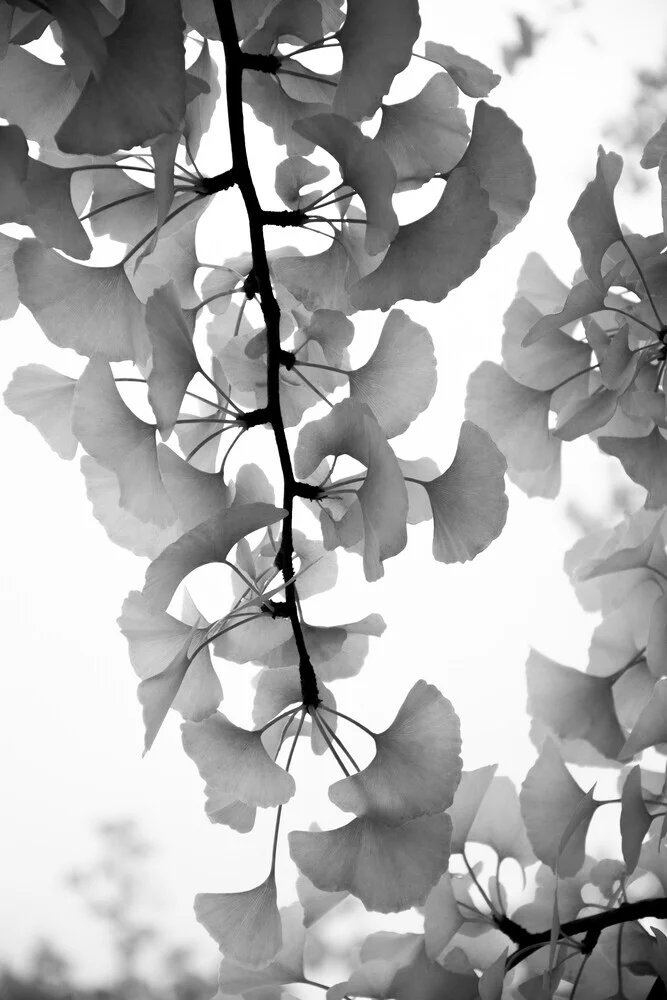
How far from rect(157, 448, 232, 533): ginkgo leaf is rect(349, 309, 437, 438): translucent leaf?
0.24 ft

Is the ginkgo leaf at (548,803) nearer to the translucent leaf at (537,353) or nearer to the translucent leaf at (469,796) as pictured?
the translucent leaf at (469,796)

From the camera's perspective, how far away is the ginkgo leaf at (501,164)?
333 millimetres

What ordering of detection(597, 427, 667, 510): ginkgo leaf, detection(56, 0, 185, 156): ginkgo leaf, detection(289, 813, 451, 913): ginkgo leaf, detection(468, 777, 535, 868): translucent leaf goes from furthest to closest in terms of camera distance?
detection(468, 777, 535, 868): translucent leaf < detection(597, 427, 667, 510): ginkgo leaf < detection(289, 813, 451, 913): ginkgo leaf < detection(56, 0, 185, 156): ginkgo leaf

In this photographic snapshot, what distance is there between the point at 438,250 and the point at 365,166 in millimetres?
46

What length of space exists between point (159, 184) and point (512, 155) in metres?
0.14

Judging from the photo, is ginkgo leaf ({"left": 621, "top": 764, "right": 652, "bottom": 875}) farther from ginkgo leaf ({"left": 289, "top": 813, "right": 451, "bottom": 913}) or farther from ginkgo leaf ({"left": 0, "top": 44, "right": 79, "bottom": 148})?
ginkgo leaf ({"left": 0, "top": 44, "right": 79, "bottom": 148})

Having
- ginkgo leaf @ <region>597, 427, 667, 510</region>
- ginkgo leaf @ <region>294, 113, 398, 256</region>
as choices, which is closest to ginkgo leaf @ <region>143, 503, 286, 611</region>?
ginkgo leaf @ <region>294, 113, 398, 256</region>

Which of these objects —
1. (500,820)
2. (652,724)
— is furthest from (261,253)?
(500,820)

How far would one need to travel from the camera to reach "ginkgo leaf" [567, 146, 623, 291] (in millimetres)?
380

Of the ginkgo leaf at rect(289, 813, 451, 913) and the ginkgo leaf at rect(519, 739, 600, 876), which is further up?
the ginkgo leaf at rect(519, 739, 600, 876)

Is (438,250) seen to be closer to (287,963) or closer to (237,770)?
(237,770)

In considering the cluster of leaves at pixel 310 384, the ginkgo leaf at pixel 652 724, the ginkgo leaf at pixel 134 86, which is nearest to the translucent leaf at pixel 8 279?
the cluster of leaves at pixel 310 384

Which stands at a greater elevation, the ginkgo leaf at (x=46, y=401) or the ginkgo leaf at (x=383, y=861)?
the ginkgo leaf at (x=46, y=401)

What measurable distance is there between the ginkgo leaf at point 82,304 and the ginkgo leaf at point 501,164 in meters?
0.15
